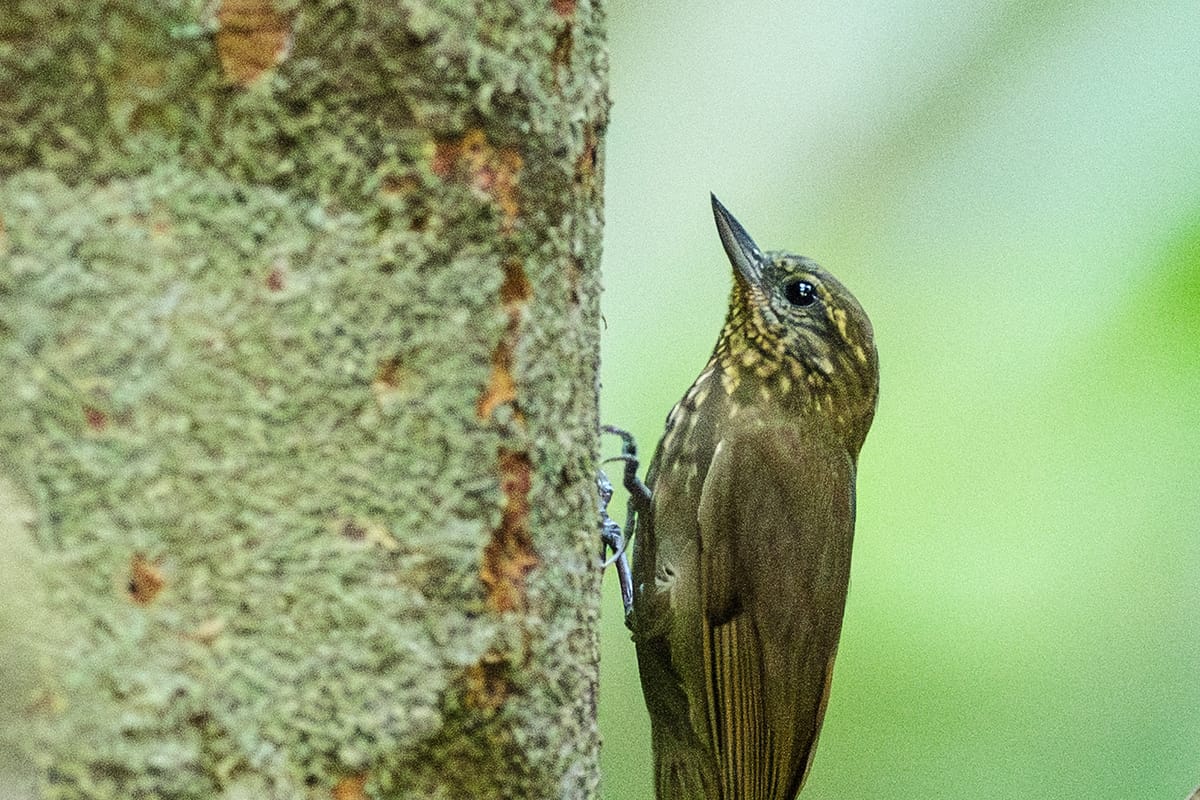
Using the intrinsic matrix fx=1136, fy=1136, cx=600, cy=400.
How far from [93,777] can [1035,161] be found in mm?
2772

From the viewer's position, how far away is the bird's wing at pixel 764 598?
215 cm

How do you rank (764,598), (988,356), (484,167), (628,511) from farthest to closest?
1. (988,356)
2. (628,511)
3. (764,598)
4. (484,167)

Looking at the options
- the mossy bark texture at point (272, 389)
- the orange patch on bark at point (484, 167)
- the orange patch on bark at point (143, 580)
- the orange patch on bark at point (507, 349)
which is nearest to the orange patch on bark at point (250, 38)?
the mossy bark texture at point (272, 389)

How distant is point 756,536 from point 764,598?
0.12 m

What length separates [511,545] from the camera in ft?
3.16

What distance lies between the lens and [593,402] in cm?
114

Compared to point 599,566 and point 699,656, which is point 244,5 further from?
point 699,656

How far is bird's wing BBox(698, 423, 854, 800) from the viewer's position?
2.15 meters

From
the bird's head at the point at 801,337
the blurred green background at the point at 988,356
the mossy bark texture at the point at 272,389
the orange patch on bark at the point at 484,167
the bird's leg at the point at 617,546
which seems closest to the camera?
the mossy bark texture at the point at 272,389

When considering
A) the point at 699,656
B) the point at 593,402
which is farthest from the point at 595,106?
the point at 699,656

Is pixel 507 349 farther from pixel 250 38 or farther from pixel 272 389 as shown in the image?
pixel 250 38

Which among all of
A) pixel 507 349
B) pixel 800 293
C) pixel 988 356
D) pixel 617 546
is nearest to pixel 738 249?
pixel 800 293

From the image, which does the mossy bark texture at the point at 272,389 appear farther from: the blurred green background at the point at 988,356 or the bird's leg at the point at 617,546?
the blurred green background at the point at 988,356

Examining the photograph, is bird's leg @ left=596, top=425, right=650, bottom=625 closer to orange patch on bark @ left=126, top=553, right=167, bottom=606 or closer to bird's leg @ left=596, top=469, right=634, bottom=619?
bird's leg @ left=596, top=469, right=634, bottom=619
